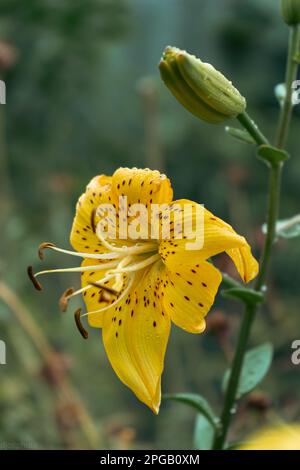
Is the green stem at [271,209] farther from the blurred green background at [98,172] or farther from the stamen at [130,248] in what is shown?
the blurred green background at [98,172]

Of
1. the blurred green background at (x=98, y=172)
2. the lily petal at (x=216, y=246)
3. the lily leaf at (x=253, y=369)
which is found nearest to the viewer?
the lily petal at (x=216, y=246)

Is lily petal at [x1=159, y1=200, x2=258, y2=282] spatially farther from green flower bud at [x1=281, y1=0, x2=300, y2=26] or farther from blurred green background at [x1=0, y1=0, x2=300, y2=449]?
blurred green background at [x1=0, y1=0, x2=300, y2=449]

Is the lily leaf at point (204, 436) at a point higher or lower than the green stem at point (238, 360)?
lower

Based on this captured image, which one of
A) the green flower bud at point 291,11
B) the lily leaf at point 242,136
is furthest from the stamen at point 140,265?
the green flower bud at point 291,11

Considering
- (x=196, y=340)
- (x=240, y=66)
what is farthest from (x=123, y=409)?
(x=240, y=66)

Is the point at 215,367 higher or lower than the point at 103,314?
lower

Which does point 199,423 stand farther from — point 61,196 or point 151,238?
point 61,196
